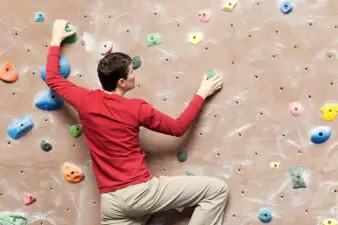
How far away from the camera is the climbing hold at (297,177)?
1829 millimetres

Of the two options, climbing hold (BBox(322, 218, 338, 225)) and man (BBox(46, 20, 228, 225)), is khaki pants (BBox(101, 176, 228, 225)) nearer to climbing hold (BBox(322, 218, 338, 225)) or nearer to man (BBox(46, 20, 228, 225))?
man (BBox(46, 20, 228, 225))

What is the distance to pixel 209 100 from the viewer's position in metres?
1.90

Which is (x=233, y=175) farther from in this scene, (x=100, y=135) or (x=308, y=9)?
(x=308, y=9)

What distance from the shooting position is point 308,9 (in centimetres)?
183

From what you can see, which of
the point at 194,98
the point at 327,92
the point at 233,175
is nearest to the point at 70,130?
the point at 194,98

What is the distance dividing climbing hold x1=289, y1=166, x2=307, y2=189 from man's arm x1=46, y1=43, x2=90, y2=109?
0.80m

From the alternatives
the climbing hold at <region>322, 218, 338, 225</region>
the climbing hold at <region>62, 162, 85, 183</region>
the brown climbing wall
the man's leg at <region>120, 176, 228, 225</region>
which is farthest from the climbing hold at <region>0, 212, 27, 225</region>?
the climbing hold at <region>322, 218, 338, 225</region>

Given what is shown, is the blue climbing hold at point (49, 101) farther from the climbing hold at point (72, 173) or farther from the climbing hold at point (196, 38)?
the climbing hold at point (196, 38)

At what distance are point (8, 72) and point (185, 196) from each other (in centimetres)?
83

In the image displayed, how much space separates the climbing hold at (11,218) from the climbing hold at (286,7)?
1.26 metres

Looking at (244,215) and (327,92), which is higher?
(327,92)

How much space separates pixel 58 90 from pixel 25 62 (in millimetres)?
224

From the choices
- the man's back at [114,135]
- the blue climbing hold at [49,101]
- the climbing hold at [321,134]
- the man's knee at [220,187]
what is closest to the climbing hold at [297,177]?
the climbing hold at [321,134]

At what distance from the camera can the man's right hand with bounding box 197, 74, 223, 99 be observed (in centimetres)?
184
